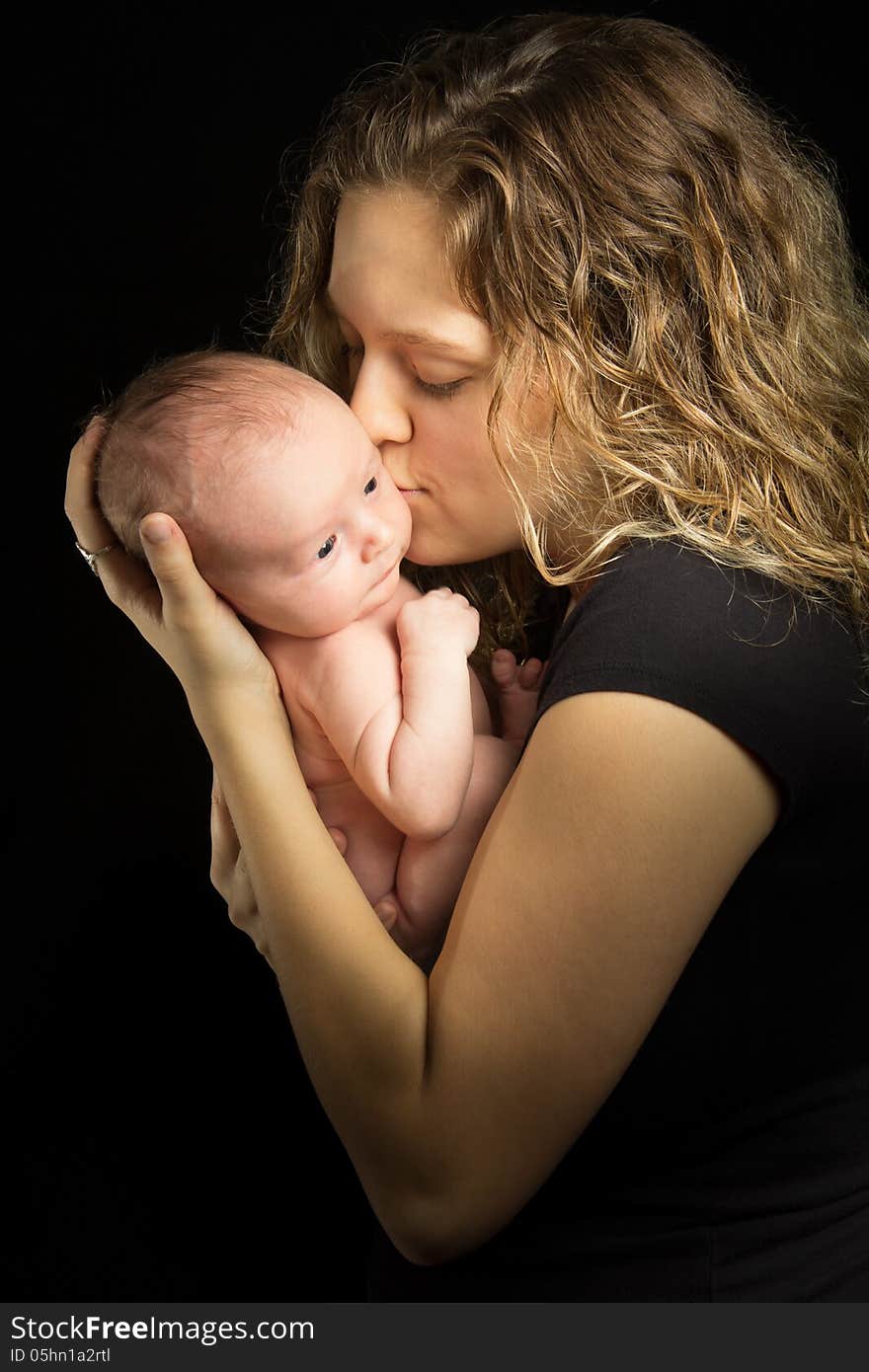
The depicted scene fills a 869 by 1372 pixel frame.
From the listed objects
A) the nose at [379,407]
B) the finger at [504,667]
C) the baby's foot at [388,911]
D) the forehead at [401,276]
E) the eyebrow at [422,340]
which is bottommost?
the baby's foot at [388,911]

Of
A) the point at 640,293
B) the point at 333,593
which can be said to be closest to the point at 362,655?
the point at 333,593

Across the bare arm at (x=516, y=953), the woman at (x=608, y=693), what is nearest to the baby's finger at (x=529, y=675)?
the woman at (x=608, y=693)

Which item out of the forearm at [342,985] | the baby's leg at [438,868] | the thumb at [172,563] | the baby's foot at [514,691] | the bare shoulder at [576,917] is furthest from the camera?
the baby's foot at [514,691]

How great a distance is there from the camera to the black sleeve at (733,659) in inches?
58.3

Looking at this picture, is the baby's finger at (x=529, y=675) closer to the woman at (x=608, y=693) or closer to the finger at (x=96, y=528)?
the woman at (x=608, y=693)

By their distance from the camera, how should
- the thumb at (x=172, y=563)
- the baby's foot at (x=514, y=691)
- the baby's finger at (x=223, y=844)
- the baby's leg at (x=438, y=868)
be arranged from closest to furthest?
1. the thumb at (x=172, y=563)
2. the baby's leg at (x=438, y=868)
3. the baby's finger at (x=223, y=844)
4. the baby's foot at (x=514, y=691)

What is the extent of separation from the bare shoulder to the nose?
520 millimetres

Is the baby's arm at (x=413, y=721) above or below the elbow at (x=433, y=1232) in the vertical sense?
above

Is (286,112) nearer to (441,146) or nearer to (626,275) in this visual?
(441,146)

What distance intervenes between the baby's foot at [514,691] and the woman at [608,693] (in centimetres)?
17

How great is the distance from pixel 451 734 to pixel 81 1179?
1529 mm

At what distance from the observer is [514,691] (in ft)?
6.97

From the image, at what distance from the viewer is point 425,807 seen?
178 cm

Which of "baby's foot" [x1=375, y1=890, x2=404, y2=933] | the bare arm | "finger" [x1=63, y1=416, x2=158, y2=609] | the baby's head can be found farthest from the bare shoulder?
"finger" [x1=63, y1=416, x2=158, y2=609]
